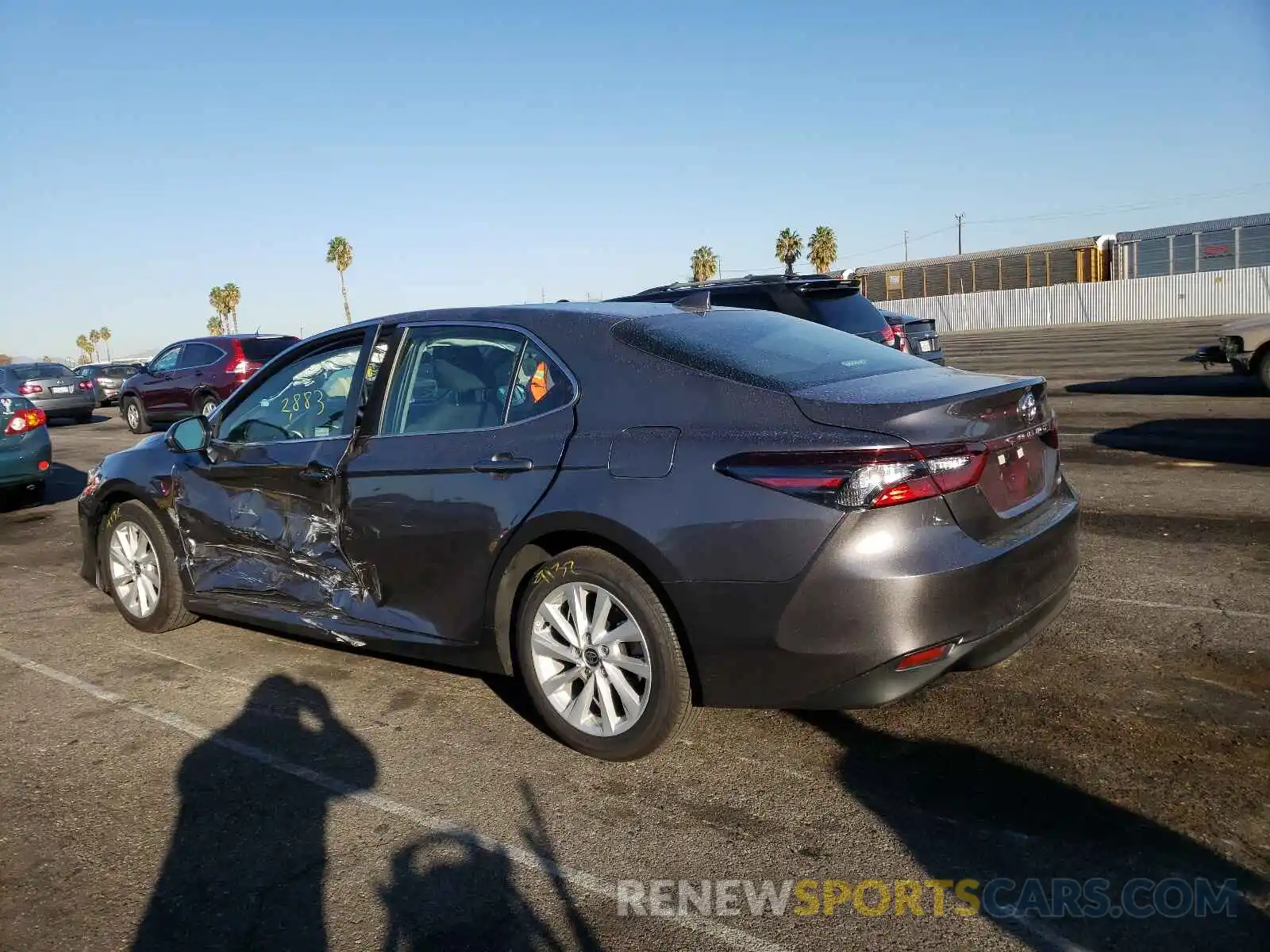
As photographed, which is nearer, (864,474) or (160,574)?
(864,474)

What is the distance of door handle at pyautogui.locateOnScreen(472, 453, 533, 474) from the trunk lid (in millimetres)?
1070

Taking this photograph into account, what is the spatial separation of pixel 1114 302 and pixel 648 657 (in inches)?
1694

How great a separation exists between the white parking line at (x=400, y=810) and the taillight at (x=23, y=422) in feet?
19.6

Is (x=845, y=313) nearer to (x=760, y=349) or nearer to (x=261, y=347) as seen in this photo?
(x=760, y=349)

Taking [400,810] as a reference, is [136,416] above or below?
above

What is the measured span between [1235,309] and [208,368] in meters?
35.9

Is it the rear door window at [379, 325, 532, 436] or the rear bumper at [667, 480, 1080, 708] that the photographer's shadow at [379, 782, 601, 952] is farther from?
the rear door window at [379, 325, 532, 436]

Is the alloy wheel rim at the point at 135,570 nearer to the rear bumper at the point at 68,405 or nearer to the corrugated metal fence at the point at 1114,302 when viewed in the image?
the rear bumper at the point at 68,405

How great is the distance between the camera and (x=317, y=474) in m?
4.82

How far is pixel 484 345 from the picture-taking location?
4.49 meters

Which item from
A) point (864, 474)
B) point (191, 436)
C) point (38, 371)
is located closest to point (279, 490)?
point (191, 436)

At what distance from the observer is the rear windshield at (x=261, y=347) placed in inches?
707

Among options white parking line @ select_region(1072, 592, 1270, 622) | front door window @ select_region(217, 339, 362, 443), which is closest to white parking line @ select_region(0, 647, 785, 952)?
front door window @ select_region(217, 339, 362, 443)

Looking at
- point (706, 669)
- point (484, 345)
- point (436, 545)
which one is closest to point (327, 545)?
point (436, 545)
